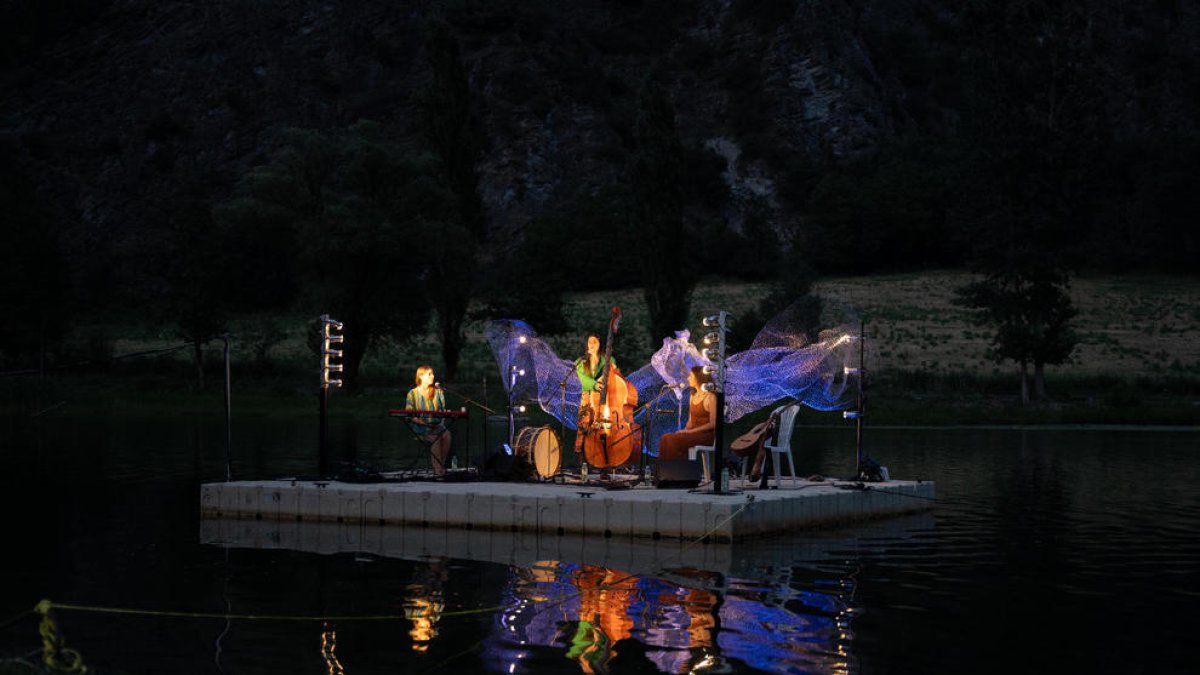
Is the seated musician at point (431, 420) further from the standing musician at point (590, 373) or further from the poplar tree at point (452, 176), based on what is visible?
the poplar tree at point (452, 176)

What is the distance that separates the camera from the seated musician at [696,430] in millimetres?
25516

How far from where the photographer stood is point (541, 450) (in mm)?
26344

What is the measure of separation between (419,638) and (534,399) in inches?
511

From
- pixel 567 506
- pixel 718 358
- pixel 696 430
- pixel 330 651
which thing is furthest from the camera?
pixel 696 430

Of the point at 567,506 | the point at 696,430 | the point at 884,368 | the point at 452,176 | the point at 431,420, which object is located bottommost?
the point at 567,506

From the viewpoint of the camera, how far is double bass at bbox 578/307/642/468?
25.4 metres

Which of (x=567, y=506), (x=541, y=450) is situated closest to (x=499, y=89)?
(x=541, y=450)

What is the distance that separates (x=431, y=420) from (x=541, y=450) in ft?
6.54

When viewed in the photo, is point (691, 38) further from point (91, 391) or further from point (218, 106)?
point (91, 391)

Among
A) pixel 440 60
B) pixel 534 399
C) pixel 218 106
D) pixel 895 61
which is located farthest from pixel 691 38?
pixel 534 399

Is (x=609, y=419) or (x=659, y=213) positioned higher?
(x=659, y=213)

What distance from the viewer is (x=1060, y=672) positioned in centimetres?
1362

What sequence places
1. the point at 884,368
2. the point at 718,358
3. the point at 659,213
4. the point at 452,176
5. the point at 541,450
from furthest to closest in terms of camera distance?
the point at 884,368 < the point at 452,176 < the point at 659,213 < the point at 541,450 < the point at 718,358

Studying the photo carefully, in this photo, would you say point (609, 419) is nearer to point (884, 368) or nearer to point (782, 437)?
point (782, 437)
